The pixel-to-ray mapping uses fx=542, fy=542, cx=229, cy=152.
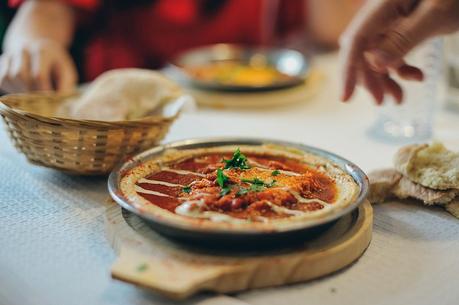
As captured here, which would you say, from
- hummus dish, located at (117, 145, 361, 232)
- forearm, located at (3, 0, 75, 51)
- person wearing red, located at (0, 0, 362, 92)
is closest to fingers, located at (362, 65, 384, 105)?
hummus dish, located at (117, 145, 361, 232)

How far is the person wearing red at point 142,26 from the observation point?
250 cm

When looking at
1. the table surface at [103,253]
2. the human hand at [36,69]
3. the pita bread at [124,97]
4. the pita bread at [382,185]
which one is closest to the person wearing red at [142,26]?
the human hand at [36,69]

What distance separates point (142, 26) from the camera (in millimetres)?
2934

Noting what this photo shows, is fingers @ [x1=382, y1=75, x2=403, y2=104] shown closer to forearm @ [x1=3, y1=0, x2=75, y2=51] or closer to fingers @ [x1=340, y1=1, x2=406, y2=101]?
fingers @ [x1=340, y1=1, x2=406, y2=101]

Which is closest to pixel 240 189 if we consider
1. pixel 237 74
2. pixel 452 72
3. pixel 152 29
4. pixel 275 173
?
pixel 275 173

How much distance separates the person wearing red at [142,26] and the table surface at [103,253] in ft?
3.00

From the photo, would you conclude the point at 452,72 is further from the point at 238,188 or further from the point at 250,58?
the point at 238,188

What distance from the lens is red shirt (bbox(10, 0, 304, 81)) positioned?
2.87m

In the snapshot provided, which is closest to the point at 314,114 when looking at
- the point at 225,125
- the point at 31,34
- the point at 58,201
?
the point at 225,125

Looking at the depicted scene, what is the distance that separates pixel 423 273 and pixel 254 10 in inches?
89.1

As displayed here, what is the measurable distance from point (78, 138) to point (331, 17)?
2254mm

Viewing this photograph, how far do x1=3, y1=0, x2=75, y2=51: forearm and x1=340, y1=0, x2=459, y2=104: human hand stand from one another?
142cm

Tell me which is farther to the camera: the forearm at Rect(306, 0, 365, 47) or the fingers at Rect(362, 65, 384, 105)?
the forearm at Rect(306, 0, 365, 47)

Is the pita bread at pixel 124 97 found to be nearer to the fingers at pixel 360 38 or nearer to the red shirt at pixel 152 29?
the fingers at pixel 360 38
